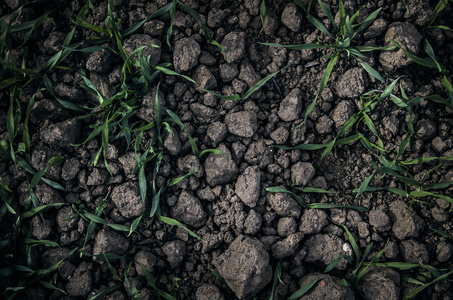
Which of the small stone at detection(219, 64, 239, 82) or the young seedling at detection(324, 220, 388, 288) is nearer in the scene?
the young seedling at detection(324, 220, 388, 288)

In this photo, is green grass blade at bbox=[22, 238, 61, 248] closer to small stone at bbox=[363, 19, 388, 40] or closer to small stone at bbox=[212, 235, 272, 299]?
small stone at bbox=[212, 235, 272, 299]

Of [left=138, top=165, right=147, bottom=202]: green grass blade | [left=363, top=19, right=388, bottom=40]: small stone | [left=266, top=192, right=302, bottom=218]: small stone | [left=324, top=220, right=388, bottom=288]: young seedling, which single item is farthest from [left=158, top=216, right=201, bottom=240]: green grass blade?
[left=363, top=19, right=388, bottom=40]: small stone

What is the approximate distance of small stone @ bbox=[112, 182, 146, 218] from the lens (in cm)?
181

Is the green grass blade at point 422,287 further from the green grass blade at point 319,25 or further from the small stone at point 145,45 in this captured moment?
the small stone at point 145,45

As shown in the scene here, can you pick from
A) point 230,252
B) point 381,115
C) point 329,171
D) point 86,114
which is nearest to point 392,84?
point 381,115

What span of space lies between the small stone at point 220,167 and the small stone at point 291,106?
0.43 m

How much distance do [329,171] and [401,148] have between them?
441mm

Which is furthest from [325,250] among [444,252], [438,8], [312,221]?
[438,8]

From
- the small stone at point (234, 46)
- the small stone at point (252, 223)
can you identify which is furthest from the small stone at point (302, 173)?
the small stone at point (234, 46)

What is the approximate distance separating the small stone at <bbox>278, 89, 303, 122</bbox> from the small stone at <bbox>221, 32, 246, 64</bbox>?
0.40 meters

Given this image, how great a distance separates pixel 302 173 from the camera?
6.09 ft

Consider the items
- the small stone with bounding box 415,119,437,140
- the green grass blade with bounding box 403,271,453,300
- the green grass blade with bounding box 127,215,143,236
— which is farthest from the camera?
the small stone with bounding box 415,119,437,140

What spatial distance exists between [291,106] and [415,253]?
Result: 3.81 ft

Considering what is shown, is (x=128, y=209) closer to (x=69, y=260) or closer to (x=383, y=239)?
(x=69, y=260)
